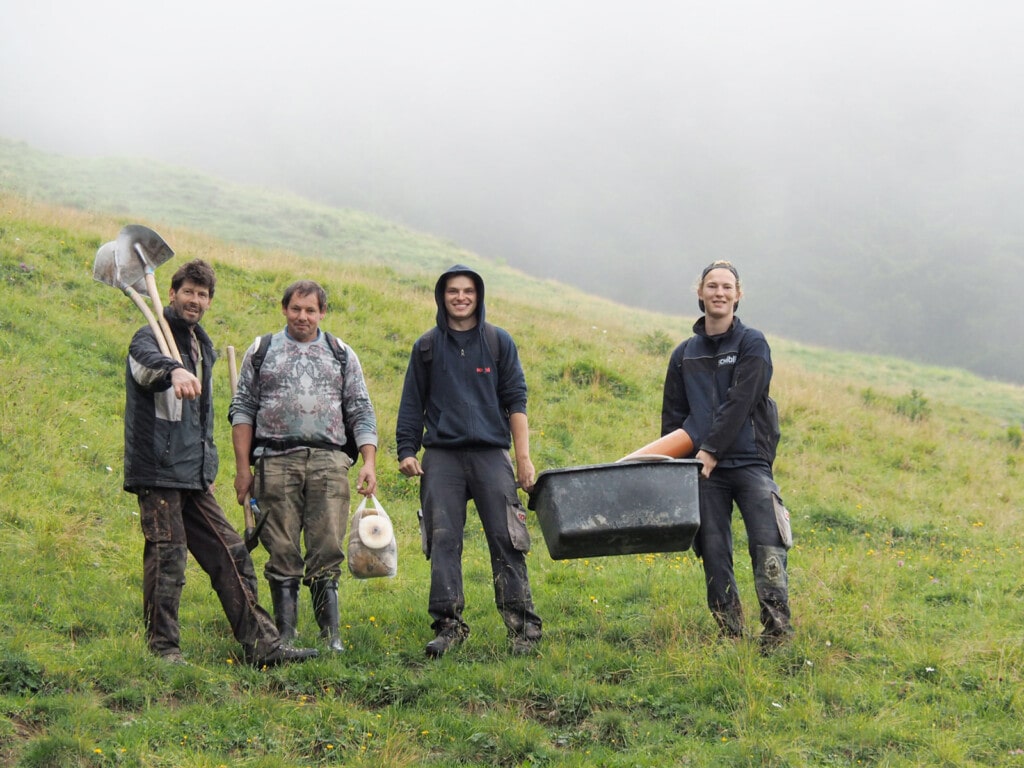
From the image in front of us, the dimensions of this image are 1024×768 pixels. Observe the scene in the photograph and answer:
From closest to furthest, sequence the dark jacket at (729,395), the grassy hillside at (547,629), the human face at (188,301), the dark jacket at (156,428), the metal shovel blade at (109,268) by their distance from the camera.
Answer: the grassy hillside at (547,629), the dark jacket at (156,428), the human face at (188,301), the metal shovel blade at (109,268), the dark jacket at (729,395)

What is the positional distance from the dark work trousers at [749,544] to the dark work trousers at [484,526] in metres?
1.08

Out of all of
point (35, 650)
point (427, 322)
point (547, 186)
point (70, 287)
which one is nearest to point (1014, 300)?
point (547, 186)

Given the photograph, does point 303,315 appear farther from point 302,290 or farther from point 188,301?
point 188,301

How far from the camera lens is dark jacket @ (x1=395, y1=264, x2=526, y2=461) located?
5.74m

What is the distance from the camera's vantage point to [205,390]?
5.54m

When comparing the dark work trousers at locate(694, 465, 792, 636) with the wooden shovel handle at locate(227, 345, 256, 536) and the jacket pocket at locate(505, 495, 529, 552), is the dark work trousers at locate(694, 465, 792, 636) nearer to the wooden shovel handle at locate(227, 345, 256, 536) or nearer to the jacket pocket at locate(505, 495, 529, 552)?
the jacket pocket at locate(505, 495, 529, 552)

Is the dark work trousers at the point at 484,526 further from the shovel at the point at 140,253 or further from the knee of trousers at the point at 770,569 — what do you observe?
the shovel at the point at 140,253

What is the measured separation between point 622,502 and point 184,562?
7.75 ft

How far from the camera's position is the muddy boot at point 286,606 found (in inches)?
217

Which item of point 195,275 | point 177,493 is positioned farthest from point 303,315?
point 177,493

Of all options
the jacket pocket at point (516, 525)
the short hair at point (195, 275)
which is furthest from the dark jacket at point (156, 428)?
the jacket pocket at point (516, 525)

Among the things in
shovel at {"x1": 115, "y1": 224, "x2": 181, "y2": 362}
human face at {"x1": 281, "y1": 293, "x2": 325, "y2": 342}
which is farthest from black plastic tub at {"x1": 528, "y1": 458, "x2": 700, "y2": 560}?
shovel at {"x1": 115, "y1": 224, "x2": 181, "y2": 362}

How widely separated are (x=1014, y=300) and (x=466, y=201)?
42590mm

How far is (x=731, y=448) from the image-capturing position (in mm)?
5723
